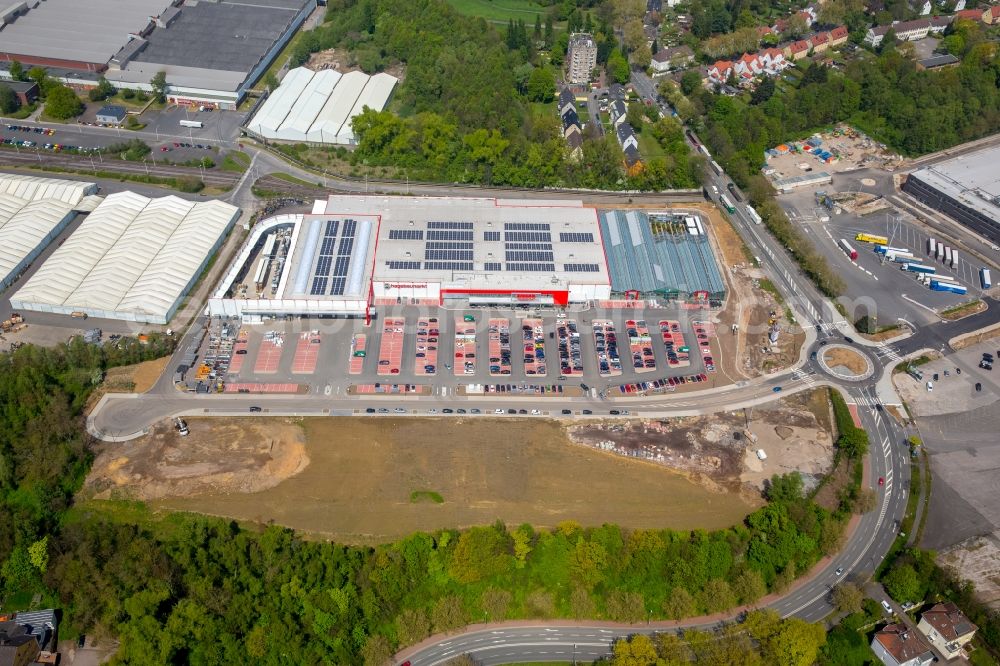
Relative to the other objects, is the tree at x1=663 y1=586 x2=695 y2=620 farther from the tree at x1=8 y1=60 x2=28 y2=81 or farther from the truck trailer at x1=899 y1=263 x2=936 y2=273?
the tree at x1=8 y1=60 x2=28 y2=81

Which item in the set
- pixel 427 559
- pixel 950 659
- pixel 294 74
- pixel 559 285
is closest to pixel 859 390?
pixel 950 659

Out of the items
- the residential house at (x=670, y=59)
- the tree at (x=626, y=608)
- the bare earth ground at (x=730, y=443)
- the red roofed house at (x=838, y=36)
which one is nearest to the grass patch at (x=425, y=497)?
the bare earth ground at (x=730, y=443)

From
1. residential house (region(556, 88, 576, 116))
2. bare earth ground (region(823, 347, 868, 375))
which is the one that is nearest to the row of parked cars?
residential house (region(556, 88, 576, 116))

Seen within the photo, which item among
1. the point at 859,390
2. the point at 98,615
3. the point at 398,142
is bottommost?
the point at 98,615

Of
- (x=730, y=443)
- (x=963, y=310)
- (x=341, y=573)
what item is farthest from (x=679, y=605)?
(x=963, y=310)

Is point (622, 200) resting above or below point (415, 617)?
above

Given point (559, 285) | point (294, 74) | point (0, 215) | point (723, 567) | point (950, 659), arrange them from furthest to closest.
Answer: point (294, 74)
point (0, 215)
point (559, 285)
point (723, 567)
point (950, 659)

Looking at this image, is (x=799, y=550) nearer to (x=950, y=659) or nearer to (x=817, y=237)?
(x=950, y=659)
